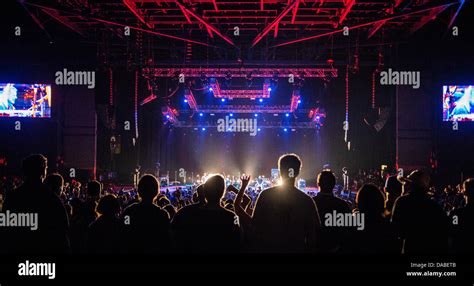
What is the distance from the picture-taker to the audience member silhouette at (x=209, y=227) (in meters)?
3.32

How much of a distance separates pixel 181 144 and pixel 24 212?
25.5 m

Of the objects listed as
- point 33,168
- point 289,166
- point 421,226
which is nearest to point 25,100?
point 33,168

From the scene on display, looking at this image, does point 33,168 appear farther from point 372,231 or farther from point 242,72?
point 242,72

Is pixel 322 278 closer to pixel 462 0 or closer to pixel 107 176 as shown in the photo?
pixel 462 0

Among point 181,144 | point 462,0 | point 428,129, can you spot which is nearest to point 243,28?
point 462,0

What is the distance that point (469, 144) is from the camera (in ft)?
48.2

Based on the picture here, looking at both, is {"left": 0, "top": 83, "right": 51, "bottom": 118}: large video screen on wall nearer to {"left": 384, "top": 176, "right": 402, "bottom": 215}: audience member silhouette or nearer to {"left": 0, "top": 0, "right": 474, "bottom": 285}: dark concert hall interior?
{"left": 0, "top": 0, "right": 474, "bottom": 285}: dark concert hall interior

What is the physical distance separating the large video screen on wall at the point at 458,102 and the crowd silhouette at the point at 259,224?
37.7ft

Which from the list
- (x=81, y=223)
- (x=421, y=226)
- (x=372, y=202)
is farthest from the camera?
(x=81, y=223)

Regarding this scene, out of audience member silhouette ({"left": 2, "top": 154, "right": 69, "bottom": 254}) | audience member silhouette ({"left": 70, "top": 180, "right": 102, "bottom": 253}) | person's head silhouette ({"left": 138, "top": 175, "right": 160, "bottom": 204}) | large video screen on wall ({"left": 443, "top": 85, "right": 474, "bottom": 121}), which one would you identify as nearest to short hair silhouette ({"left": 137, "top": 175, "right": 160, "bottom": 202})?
person's head silhouette ({"left": 138, "top": 175, "right": 160, "bottom": 204})

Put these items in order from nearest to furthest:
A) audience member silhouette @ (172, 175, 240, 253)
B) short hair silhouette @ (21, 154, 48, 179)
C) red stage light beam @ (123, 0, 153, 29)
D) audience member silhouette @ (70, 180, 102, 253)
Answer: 1. audience member silhouette @ (172, 175, 240, 253)
2. short hair silhouette @ (21, 154, 48, 179)
3. audience member silhouette @ (70, 180, 102, 253)
4. red stage light beam @ (123, 0, 153, 29)

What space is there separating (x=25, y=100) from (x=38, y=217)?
40.8ft

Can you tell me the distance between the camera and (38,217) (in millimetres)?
3682

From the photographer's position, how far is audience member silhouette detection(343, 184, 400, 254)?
341 centimetres
